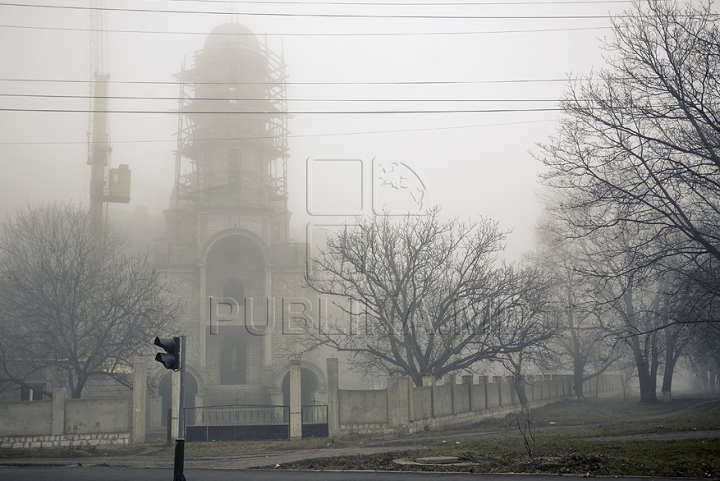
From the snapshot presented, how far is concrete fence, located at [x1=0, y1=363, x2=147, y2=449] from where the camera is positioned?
21250mm

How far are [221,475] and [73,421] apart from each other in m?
11.3

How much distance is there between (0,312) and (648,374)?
34132 millimetres

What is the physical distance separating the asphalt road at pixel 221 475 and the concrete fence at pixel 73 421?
6440 millimetres

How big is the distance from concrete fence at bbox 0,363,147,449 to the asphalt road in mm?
6440

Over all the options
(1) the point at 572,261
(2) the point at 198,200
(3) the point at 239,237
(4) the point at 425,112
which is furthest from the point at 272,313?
(4) the point at 425,112

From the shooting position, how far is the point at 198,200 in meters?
44.5

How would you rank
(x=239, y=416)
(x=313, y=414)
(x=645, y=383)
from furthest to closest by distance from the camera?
1. (x=645, y=383)
2. (x=239, y=416)
3. (x=313, y=414)

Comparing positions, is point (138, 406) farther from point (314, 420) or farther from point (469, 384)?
point (469, 384)

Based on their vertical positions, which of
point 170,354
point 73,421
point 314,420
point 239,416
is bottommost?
point 239,416

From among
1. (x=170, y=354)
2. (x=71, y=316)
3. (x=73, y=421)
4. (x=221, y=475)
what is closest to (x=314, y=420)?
(x=73, y=421)

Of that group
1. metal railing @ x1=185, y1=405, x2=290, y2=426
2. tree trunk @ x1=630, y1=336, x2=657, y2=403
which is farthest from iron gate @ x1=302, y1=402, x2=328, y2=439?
tree trunk @ x1=630, y1=336, x2=657, y2=403

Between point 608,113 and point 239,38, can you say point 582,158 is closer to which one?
point 608,113

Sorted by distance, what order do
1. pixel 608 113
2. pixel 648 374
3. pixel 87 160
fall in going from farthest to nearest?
pixel 87 160
pixel 648 374
pixel 608 113

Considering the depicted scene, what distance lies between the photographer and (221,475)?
13.1 m
